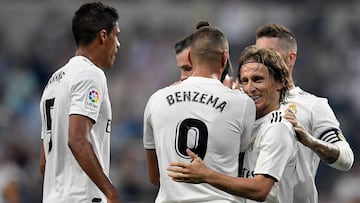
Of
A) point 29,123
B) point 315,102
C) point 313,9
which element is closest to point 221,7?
point 313,9

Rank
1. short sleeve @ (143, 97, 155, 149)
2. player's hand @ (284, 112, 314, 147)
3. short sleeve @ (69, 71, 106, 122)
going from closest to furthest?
player's hand @ (284, 112, 314, 147) → short sleeve @ (143, 97, 155, 149) → short sleeve @ (69, 71, 106, 122)

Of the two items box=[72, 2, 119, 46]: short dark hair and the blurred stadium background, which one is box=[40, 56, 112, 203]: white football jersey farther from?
the blurred stadium background

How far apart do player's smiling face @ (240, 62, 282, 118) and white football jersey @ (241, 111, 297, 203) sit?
73 millimetres

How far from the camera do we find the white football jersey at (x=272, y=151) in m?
6.82

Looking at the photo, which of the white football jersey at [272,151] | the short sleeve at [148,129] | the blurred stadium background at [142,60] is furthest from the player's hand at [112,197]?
the blurred stadium background at [142,60]

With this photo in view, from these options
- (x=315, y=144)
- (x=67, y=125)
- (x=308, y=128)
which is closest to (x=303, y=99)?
(x=308, y=128)

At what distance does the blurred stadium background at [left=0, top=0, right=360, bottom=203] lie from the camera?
54.2 feet

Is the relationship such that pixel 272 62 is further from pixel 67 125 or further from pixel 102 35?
pixel 67 125

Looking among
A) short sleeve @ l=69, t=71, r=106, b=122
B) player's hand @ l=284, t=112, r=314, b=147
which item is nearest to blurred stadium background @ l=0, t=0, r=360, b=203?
short sleeve @ l=69, t=71, r=106, b=122

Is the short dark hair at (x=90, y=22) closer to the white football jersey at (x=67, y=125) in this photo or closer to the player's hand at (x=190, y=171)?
the white football jersey at (x=67, y=125)

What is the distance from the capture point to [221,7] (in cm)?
2166

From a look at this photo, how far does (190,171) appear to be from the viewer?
670cm

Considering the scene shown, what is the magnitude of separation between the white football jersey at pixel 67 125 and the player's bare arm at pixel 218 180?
100cm

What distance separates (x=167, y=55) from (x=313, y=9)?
11.2ft
